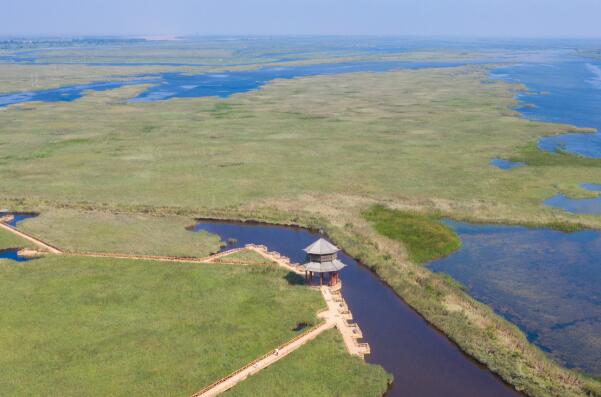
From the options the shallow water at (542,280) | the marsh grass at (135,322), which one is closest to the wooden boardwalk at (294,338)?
the marsh grass at (135,322)

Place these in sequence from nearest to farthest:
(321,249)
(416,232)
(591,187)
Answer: (321,249) → (416,232) → (591,187)

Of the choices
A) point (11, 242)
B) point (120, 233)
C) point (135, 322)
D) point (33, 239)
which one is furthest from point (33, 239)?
point (135, 322)

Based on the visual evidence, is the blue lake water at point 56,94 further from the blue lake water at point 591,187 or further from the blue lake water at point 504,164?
the blue lake water at point 591,187

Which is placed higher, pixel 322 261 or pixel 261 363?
pixel 322 261

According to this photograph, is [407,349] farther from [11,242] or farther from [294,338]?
[11,242]

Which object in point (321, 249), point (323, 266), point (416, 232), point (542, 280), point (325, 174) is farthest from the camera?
point (325, 174)

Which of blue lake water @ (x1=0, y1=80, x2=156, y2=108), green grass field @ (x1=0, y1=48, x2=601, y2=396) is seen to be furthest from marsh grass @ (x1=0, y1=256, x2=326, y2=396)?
blue lake water @ (x1=0, y1=80, x2=156, y2=108)

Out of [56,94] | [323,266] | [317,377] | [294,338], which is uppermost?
[56,94]
